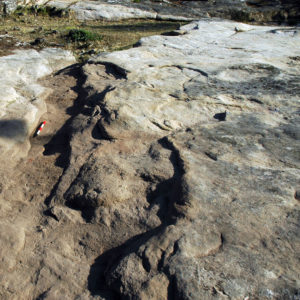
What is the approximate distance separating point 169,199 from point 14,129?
1907mm

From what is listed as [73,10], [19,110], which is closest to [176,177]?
[19,110]

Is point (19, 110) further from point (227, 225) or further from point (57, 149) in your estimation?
point (227, 225)

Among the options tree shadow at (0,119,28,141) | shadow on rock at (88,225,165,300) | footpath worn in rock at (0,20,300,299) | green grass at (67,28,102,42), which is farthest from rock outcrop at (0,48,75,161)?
green grass at (67,28,102,42)

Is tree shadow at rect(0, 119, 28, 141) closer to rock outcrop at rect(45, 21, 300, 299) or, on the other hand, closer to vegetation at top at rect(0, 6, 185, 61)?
rock outcrop at rect(45, 21, 300, 299)

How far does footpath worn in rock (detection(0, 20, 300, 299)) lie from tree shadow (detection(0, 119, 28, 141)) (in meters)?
0.29

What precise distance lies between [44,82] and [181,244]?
3561mm

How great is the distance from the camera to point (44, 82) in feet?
15.7

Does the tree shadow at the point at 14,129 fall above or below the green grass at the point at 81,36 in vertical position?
above

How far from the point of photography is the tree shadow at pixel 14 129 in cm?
338

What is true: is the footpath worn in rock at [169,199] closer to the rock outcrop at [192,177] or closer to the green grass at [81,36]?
the rock outcrop at [192,177]

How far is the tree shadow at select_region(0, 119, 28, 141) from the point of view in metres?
3.38

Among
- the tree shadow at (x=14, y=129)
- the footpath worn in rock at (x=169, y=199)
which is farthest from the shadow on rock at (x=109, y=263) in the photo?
the tree shadow at (x=14, y=129)

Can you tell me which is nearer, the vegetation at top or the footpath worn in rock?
the footpath worn in rock

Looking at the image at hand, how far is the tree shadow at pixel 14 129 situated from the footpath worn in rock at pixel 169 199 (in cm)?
29
